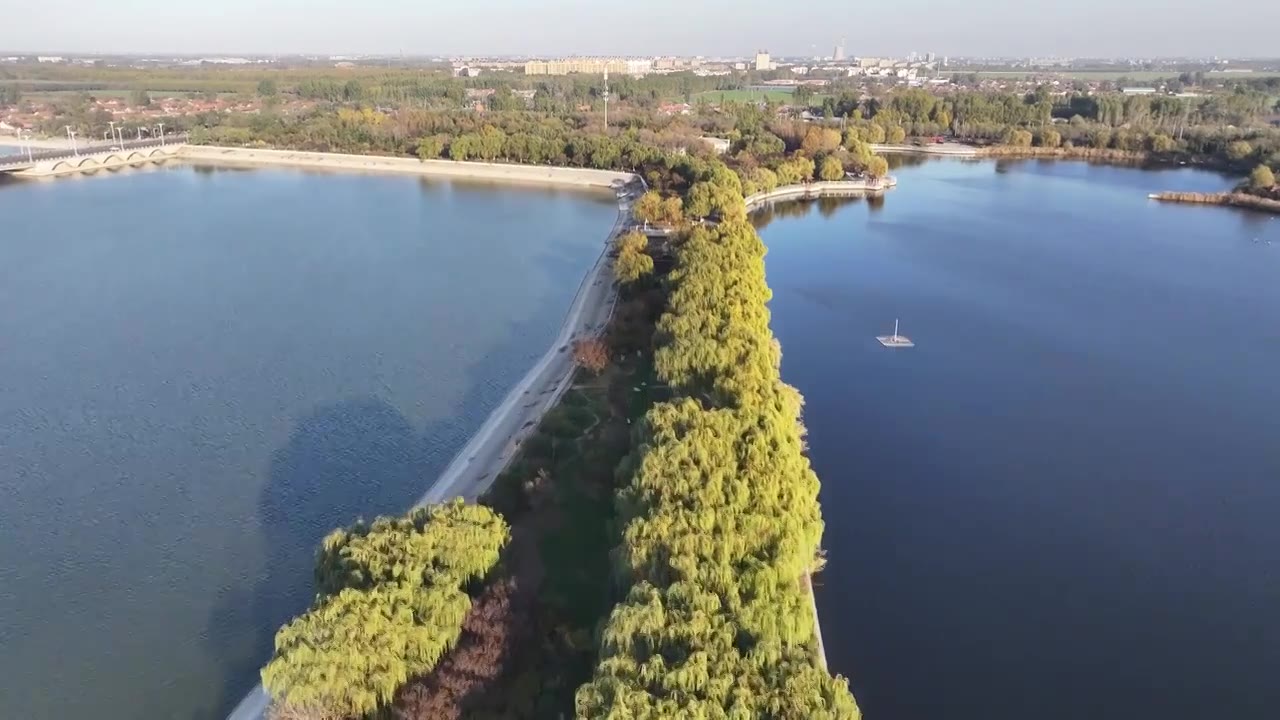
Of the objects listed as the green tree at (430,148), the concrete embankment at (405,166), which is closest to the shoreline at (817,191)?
the concrete embankment at (405,166)

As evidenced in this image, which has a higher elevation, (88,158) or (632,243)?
(88,158)

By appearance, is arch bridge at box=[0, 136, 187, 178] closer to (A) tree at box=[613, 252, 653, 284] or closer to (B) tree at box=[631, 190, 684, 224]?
(B) tree at box=[631, 190, 684, 224]

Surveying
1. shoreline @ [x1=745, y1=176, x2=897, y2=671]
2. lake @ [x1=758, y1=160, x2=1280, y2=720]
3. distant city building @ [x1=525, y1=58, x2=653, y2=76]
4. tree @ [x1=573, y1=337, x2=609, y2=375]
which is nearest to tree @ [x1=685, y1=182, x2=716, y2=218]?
lake @ [x1=758, y1=160, x2=1280, y2=720]

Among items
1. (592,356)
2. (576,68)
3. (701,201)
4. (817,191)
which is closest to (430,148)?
(817,191)

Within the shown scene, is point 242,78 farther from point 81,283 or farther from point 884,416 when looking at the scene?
point 884,416

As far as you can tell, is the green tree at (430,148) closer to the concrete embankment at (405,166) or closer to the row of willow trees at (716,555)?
the concrete embankment at (405,166)

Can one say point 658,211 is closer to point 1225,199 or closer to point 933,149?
point 1225,199
